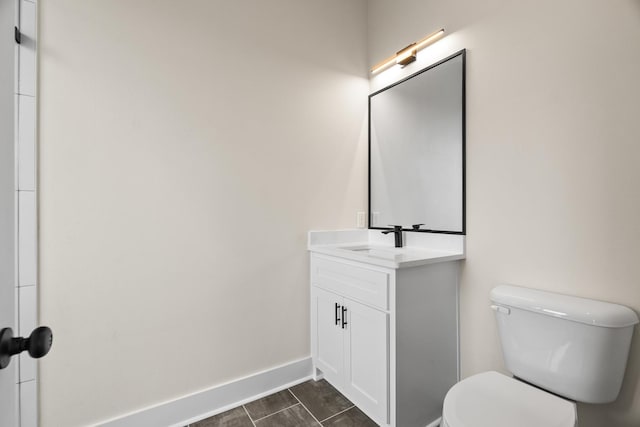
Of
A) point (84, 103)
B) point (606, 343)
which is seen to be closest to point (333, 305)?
point (606, 343)

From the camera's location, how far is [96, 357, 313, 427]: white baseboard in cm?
149

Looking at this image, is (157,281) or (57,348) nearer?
(57,348)

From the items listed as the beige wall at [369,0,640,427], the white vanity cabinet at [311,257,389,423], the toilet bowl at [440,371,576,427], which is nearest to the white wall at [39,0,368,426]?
the white vanity cabinet at [311,257,389,423]

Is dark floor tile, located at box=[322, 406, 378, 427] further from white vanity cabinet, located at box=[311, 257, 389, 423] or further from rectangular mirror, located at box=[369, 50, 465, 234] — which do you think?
rectangular mirror, located at box=[369, 50, 465, 234]

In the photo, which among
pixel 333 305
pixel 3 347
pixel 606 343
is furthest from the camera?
pixel 333 305

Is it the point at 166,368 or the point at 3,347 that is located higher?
the point at 3,347

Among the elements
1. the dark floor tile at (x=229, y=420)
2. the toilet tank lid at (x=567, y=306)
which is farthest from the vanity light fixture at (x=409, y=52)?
the dark floor tile at (x=229, y=420)

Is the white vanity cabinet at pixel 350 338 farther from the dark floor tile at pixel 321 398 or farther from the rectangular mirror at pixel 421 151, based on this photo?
the rectangular mirror at pixel 421 151

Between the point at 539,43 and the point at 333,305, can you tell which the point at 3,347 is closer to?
the point at 333,305

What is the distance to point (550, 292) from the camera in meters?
1.26

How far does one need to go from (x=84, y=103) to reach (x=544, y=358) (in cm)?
224

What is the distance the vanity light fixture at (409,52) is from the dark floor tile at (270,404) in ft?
7.20

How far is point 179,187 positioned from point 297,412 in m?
1.39

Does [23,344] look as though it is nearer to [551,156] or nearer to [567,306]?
[567,306]
